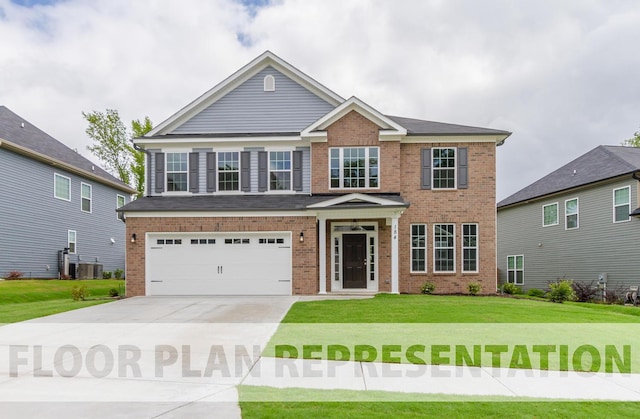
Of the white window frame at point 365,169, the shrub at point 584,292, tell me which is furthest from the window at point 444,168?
the shrub at point 584,292

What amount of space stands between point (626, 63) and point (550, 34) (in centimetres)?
1103

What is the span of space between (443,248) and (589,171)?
28.2 ft

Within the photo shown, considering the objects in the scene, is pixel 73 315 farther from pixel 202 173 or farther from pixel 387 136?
pixel 387 136

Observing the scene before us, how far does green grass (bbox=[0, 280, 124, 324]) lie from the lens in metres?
12.9

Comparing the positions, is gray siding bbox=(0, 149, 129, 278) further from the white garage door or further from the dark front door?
the dark front door

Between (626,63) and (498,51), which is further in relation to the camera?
(626,63)

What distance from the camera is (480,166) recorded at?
17.9m

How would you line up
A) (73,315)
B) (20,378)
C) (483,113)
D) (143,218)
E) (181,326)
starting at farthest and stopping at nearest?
(483,113) < (143,218) < (73,315) < (181,326) < (20,378)

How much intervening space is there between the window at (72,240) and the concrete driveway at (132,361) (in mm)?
12158

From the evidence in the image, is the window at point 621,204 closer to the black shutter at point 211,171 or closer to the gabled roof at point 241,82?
the gabled roof at point 241,82

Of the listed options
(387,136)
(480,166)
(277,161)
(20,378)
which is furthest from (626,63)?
(20,378)

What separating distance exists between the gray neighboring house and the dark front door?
9.70 metres

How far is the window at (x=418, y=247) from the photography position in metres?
17.9

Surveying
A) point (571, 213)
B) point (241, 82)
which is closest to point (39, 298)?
point (241, 82)
